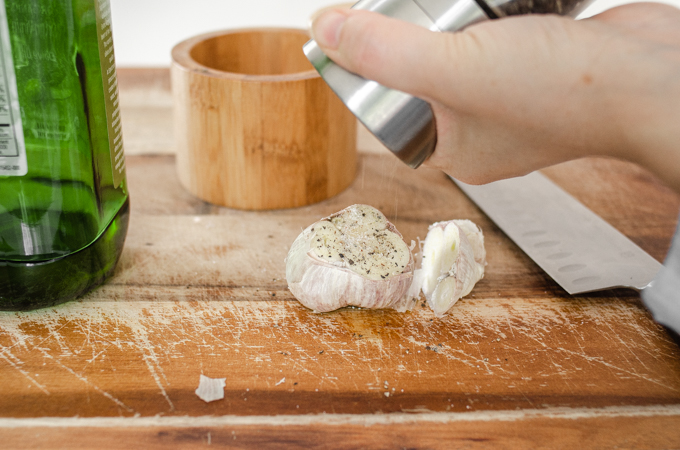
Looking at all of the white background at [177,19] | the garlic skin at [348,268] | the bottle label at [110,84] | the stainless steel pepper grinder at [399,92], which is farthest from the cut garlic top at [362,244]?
the white background at [177,19]

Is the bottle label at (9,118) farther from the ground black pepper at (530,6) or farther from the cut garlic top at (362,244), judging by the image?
Result: the ground black pepper at (530,6)

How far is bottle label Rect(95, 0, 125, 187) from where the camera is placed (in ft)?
1.87

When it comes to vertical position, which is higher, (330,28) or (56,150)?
(330,28)

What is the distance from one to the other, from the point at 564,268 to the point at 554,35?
33 centimetres

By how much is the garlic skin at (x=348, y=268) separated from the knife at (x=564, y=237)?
216mm

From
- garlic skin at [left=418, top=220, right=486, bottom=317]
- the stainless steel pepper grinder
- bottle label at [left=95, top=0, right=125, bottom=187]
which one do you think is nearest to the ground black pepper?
the stainless steel pepper grinder

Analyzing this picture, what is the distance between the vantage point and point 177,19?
1.44 meters

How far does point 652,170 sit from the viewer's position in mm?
519

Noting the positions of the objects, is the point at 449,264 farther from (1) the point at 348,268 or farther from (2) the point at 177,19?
(2) the point at 177,19

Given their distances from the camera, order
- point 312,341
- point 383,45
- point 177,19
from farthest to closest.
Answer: point 177,19
point 312,341
point 383,45

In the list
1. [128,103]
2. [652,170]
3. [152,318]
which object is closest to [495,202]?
[652,170]

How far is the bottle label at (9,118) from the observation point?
0.49m

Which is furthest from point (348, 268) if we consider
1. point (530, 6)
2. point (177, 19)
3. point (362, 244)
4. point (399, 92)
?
point (177, 19)

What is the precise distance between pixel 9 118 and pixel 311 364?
0.39 m
